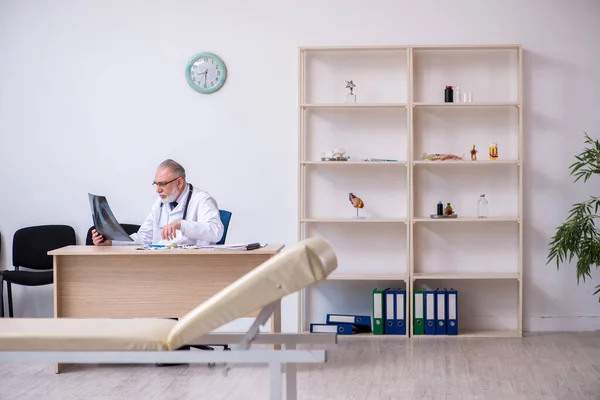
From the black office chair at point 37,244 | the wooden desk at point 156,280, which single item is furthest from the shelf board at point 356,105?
the black office chair at point 37,244

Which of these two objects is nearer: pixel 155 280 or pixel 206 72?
pixel 155 280

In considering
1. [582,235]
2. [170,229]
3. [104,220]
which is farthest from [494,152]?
[104,220]

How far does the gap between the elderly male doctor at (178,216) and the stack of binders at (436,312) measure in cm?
173

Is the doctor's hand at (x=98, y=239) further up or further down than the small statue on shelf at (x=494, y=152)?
further down

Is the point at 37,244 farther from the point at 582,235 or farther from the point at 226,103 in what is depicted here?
the point at 582,235

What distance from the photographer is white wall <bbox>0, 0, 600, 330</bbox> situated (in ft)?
19.1

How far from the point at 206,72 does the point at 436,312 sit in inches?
96.6

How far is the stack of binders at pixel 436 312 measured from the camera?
5.61m

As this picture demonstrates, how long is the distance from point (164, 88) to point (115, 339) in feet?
11.8

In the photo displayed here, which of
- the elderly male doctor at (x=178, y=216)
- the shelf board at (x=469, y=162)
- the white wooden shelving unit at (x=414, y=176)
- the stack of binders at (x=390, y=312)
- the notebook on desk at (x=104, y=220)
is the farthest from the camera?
the white wooden shelving unit at (x=414, y=176)

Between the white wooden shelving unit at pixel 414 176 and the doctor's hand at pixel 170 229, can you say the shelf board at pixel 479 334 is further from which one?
the doctor's hand at pixel 170 229

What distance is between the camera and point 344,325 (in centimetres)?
567

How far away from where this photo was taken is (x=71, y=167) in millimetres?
6062

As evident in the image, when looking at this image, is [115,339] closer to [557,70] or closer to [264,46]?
[264,46]
